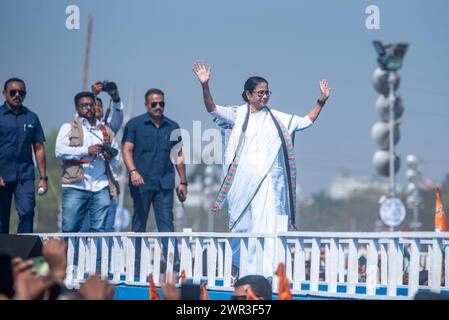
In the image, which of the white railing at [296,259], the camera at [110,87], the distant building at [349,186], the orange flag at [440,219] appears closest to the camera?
the white railing at [296,259]

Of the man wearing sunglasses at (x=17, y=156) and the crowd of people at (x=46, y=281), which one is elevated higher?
the man wearing sunglasses at (x=17, y=156)

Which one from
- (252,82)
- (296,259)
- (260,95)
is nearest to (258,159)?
(260,95)

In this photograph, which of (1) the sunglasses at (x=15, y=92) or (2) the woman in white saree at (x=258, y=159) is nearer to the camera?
(2) the woman in white saree at (x=258, y=159)

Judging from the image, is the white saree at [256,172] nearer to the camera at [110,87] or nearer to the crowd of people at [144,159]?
the crowd of people at [144,159]

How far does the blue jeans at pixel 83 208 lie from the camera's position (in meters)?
11.2

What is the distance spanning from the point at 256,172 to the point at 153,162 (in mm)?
1854

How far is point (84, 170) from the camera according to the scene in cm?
1130

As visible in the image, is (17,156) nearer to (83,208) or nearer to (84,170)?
(84,170)

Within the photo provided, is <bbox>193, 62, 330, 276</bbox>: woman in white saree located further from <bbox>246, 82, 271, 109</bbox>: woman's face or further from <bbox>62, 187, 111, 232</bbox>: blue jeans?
<bbox>62, 187, 111, 232</bbox>: blue jeans

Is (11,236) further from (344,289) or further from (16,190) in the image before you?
(16,190)

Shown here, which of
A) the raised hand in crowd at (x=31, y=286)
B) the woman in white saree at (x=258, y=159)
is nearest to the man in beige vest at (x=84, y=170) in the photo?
the woman in white saree at (x=258, y=159)

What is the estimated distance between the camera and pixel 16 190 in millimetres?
11031

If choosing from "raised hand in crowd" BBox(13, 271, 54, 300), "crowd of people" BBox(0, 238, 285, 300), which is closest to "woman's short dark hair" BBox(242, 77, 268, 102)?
"crowd of people" BBox(0, 238, 285, 300)
